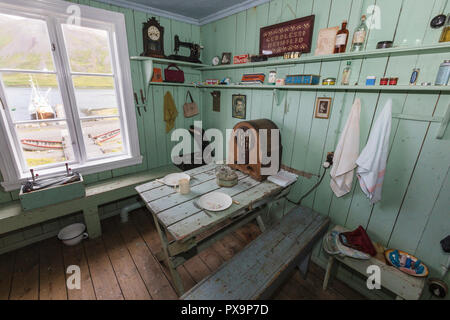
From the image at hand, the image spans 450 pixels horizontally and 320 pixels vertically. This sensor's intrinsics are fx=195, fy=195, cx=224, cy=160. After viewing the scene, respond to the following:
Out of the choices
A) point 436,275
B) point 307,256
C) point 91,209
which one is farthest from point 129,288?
point 436,275

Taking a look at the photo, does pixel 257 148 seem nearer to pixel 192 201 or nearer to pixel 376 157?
pixel 192 201

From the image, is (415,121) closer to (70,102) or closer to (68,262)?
(70,102)

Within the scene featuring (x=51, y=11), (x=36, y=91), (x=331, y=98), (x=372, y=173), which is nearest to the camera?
(x=372, y=173)

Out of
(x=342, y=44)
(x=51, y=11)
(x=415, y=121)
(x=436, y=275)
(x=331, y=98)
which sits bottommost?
(x=436, y=275)

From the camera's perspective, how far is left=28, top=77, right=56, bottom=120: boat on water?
7.04 ft

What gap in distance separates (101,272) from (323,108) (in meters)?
2.81

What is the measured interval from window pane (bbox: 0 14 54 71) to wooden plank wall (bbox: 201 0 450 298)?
7.45 ft

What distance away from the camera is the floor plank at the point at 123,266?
1.85m

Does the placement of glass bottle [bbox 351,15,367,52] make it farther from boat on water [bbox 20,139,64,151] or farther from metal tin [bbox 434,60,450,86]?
boat on water [bbox 20,139,64,151]

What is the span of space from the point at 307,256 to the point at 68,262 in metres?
2.57

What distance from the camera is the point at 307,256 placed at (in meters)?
1.95

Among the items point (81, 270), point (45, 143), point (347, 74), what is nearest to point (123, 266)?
point (81, 270)

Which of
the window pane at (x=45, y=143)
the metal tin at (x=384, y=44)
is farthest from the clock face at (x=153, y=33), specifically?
the metal tin at (x=384, y=44)

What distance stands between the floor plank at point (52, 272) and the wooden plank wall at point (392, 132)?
2564mm
